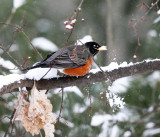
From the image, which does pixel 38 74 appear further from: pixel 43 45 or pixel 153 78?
pixel 153 78

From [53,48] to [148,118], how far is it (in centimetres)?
229

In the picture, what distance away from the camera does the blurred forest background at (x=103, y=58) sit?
3924 mm

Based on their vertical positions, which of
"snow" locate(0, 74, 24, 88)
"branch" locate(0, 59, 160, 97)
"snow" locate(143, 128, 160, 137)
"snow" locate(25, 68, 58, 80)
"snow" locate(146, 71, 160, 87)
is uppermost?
"snow" locate(146, 71, 160, 87)

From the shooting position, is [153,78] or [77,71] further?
[153,78]

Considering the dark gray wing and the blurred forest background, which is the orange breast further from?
the blurred forest background

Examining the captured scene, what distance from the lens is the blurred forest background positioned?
12.9ft

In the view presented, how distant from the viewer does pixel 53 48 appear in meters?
4.31

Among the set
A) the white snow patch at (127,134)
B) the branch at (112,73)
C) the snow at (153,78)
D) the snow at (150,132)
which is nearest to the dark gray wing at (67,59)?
the branch at (112,73)

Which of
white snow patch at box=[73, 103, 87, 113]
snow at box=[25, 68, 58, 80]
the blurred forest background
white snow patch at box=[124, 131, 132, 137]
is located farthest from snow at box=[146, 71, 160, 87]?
snow at box=[25, 68, 58, 80]

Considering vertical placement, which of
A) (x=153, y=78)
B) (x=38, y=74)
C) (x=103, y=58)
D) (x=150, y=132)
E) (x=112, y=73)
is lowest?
(x=38, y=74)

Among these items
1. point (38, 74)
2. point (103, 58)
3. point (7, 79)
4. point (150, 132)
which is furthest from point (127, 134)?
point (7, 79)

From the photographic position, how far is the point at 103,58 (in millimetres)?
4176

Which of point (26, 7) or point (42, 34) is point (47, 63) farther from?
point (42, 34)

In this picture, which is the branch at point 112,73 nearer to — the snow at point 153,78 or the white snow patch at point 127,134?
the white snow patch at point 127,134
